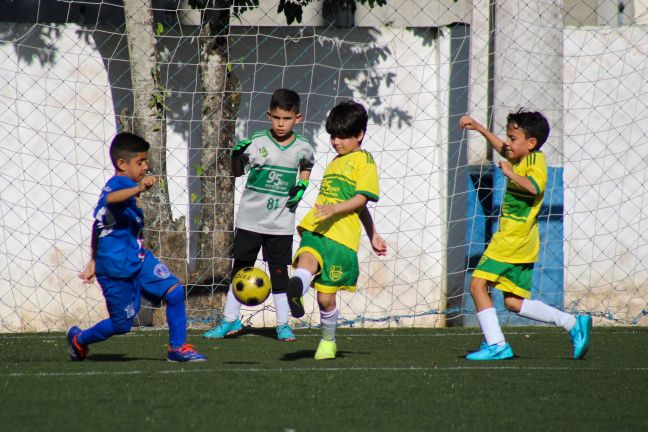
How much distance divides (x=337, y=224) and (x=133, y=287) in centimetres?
115

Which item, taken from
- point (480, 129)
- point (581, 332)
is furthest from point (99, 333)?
point (581, 332)

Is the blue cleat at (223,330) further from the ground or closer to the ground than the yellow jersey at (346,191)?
closer to the ground

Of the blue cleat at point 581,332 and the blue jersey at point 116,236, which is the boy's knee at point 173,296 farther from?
the blue cleat at point 581,332

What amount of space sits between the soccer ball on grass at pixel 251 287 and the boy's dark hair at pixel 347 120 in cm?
113

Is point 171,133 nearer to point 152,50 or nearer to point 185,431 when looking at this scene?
point 152,50

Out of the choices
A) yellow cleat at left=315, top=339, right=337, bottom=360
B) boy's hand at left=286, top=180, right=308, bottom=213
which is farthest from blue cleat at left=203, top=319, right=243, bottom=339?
yellow cleat at left=315, top=339, right=337, bottom=360

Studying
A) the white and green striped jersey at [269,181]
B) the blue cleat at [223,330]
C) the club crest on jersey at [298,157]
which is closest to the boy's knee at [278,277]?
the white and green striped jersey at [269,181]

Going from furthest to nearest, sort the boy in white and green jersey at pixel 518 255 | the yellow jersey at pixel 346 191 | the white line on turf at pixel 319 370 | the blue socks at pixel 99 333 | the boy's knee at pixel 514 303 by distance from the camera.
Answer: the boy's knee at pixel 514 303
the boy in white and green jersey at pixel 518 255
the yellow jersey at pixel 346 191
the blue socks at pixel 99 333
the white line on turf at pixel 319 370

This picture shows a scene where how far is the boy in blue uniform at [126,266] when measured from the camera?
552 cm

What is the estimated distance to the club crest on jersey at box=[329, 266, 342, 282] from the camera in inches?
227

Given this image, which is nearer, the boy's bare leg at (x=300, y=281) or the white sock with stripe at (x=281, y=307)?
the boy's bare leg at (x=300, y=281)

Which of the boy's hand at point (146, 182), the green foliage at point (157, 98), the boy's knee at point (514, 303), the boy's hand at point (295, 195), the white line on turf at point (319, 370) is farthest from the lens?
the green foliage at point (157, 98)

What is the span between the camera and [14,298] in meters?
8.55

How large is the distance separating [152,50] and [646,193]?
437cm
